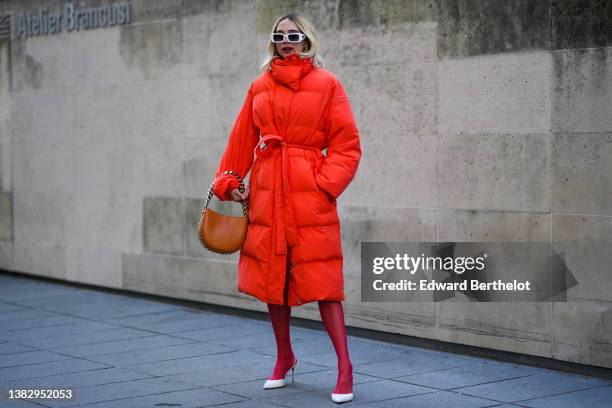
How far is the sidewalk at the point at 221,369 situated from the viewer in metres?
6.71

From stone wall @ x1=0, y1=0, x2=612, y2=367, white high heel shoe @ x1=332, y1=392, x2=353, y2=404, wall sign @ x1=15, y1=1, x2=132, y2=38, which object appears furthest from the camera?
wall sign @ x1=15, y1=1, x2=132, y2=38

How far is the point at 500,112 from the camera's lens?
7754mm

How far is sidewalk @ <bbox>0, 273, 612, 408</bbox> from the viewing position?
22.0 ft

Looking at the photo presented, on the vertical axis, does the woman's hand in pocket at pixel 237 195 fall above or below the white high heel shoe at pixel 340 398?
above

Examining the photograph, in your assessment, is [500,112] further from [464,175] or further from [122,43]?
[122,43]

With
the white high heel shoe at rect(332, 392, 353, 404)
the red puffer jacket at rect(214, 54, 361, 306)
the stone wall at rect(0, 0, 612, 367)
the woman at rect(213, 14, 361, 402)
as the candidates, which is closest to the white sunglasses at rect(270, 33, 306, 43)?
the woman at rect(213, 14, 361, 402)

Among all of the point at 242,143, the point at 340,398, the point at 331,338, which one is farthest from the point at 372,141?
the point at 340,398

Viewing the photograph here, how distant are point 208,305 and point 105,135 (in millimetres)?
2222

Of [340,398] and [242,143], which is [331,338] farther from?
[242,143]

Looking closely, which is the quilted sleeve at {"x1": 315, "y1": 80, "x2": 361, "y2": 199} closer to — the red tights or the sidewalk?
the red tights

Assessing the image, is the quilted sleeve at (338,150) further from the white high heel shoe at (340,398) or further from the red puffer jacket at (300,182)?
the white high heel shoe at (340,398)

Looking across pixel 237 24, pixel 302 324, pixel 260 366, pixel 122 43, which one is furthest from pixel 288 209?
pixel 122 43

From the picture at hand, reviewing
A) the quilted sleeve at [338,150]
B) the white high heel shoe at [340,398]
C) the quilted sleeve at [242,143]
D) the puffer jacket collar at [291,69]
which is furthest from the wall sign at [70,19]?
the white high heel shoe at [340,398]

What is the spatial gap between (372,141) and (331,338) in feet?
7.84
